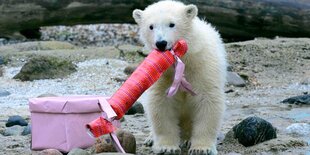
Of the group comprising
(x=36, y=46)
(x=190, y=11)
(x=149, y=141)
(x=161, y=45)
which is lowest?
(x=36, y=46)

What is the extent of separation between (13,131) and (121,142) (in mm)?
1287

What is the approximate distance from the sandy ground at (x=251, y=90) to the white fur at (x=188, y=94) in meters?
0.21

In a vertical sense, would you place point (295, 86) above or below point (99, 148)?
below

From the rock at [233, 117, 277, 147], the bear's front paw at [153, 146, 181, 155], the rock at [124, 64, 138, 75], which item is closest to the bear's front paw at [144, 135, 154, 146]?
the bear's front paw at [153, 146, 181, 155]

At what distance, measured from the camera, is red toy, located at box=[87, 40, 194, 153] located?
345 cm

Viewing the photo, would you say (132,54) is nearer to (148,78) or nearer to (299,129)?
(299,129)

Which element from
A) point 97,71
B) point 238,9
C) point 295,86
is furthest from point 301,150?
point 238,9

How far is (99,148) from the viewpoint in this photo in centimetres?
356

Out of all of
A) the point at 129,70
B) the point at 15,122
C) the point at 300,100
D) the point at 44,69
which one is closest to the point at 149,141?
the point at 15,122

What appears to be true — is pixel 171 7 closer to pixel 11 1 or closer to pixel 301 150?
pixel 301 150

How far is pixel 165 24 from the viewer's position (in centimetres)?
368

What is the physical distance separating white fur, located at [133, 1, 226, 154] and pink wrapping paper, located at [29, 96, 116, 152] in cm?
37

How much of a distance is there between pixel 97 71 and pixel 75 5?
131 cm

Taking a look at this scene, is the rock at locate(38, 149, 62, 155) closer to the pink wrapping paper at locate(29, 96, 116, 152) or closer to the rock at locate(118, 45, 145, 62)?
the pink wrapping paper at locate(29, 96, 116, 152)
